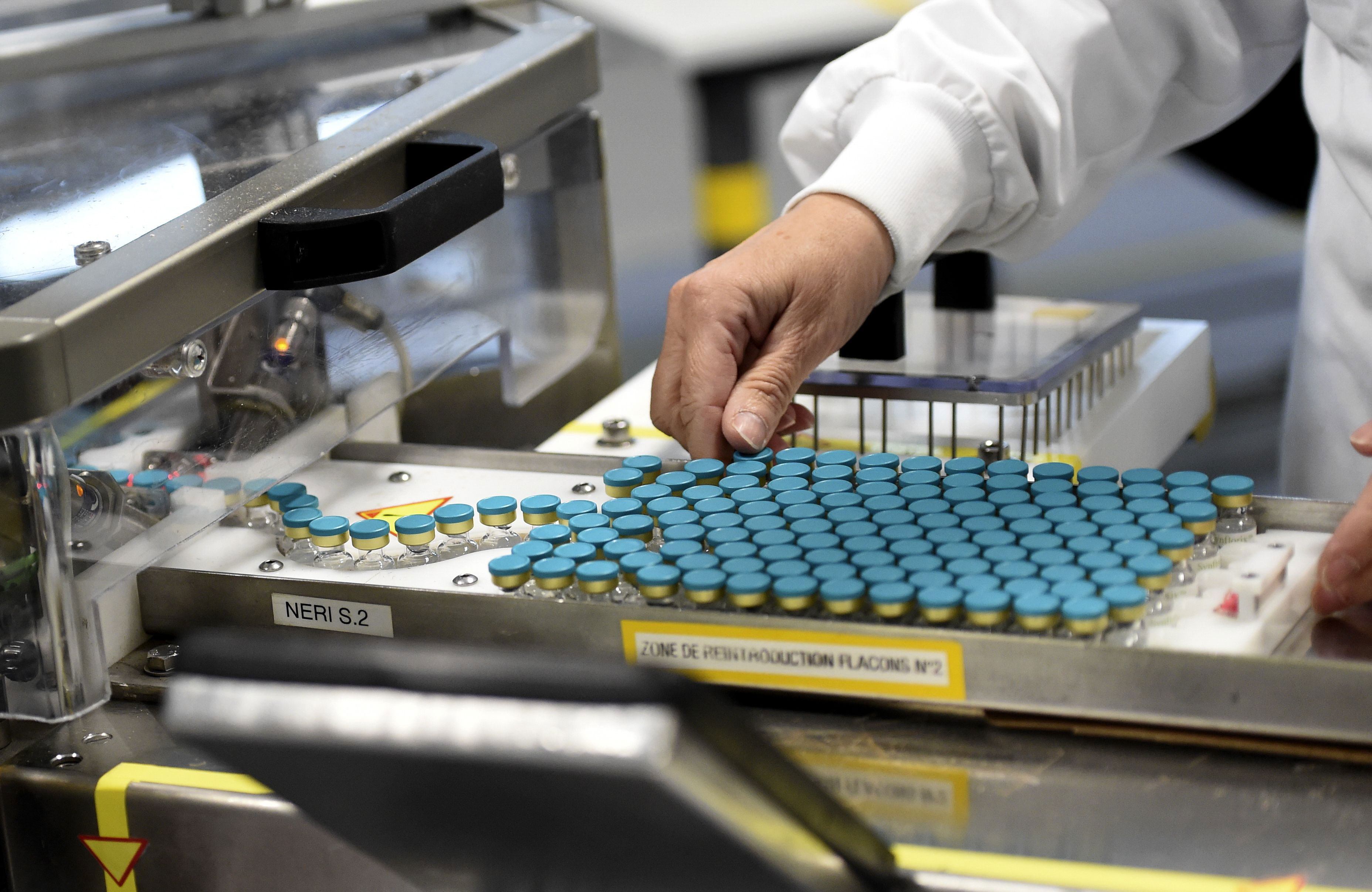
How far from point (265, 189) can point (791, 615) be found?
1.35ft

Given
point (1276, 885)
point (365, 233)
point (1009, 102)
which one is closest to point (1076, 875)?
point (1276, 885)

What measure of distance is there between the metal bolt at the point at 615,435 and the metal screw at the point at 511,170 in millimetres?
211

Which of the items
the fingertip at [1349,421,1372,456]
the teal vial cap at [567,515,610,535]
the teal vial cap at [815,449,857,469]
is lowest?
the teal vial cap at [567,515,610,535]

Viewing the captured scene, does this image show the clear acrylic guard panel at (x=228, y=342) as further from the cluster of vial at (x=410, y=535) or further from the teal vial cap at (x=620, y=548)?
the teal vial cap at (x=620, y=548)

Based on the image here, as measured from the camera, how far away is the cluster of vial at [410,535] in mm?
774

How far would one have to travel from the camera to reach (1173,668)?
0.60 m

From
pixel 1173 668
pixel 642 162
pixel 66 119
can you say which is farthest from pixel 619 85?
pixel 1173 668

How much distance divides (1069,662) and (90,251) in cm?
54

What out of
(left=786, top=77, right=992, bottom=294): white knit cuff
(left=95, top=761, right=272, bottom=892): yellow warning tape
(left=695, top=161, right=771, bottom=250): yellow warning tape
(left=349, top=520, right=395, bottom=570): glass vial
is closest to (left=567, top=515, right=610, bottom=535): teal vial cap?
(left=349, top=520, right=395, bottom=570): glass vial

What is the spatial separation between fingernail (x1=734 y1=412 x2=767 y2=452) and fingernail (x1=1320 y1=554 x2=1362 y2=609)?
334 mm

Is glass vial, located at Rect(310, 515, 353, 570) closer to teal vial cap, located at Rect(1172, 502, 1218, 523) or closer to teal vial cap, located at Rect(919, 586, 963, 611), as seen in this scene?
teal vial cap, located at Rect(919, 586, 963, 611)

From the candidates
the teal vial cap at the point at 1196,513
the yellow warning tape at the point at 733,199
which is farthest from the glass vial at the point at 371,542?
the yellow warning tape at the point at 733,199

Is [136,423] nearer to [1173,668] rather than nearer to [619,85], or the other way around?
[1173,668]

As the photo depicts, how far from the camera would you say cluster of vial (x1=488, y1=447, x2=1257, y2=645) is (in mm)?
641
